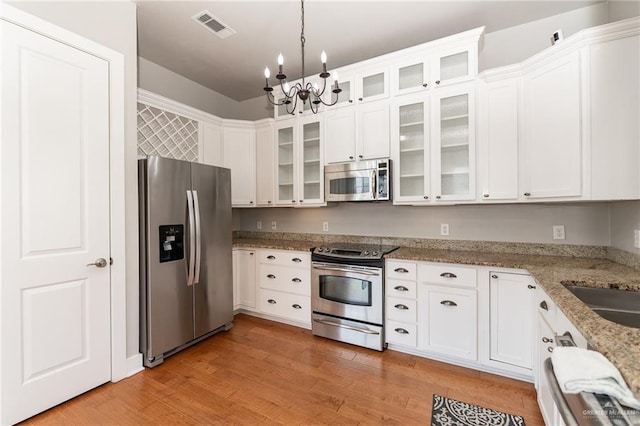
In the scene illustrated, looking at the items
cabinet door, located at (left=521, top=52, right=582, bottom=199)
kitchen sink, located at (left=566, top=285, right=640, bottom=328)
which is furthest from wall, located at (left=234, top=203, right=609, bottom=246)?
kitchen sink, located at (left=566, top=285, right=640, bottom=328)

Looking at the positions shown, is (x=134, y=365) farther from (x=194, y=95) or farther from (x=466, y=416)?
(x=194, y=95)

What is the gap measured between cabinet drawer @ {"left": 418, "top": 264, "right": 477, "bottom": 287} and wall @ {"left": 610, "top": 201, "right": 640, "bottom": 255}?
1002mm

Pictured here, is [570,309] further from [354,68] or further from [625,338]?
[354,68]

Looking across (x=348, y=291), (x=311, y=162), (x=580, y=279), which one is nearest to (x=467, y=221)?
(x=580, y=279)

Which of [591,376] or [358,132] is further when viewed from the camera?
[358,132]

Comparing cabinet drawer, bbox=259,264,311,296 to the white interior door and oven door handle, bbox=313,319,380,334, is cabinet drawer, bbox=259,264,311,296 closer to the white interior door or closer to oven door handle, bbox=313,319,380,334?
oven door handle, bbox=313,319,380,334

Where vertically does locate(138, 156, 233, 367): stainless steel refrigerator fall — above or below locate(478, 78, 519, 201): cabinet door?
below

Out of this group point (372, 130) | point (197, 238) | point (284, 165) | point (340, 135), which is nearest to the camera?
point (197, 238)

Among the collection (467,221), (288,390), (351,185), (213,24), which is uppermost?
(213,24)

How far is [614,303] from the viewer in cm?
156

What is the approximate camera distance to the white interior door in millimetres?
1728

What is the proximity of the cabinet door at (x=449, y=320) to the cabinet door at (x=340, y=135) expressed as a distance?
1535 millimetres

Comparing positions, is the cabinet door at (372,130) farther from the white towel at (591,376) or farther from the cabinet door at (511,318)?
the white towel at (591,376)

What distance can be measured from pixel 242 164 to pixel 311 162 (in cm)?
97
